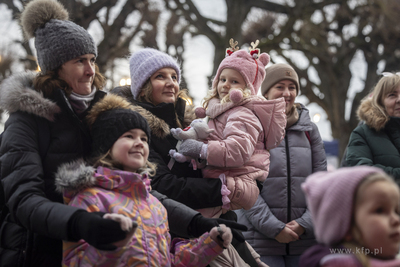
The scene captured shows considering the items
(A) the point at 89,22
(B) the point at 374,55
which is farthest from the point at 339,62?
(A) the point at 89,22

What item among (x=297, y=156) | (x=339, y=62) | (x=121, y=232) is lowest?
(x=339, y=62)

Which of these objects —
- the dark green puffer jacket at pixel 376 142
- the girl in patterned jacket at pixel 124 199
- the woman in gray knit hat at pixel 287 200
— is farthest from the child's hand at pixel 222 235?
the dark green puffer jacket at pixel 376 142

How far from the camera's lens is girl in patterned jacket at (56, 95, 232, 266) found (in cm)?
192

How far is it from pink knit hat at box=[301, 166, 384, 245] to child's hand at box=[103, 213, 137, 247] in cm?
76

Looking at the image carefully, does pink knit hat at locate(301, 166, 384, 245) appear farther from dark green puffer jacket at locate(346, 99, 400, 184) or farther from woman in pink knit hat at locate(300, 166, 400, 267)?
dark green puffer jacket at locate(346, 99, 400, 184)

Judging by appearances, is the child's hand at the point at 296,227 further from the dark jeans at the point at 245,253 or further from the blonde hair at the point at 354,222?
the blonde hair at the point at 354,222

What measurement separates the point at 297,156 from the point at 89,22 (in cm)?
616

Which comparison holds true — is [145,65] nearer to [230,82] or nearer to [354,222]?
[230,82]

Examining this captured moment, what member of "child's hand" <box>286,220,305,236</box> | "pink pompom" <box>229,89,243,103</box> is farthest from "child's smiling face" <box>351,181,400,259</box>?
"child's hand" <box>286,220,305,236</box>

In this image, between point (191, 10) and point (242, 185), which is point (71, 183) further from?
point (191, 10)

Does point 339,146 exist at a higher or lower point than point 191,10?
lower

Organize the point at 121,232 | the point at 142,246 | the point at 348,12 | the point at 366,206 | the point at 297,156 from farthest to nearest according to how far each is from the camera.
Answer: the point at 348,12, the point at 297,156, the point at 142,246, the point at 121,232, the point at 366,206

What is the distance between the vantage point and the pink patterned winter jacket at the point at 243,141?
97.2 inches

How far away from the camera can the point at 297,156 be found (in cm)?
324
